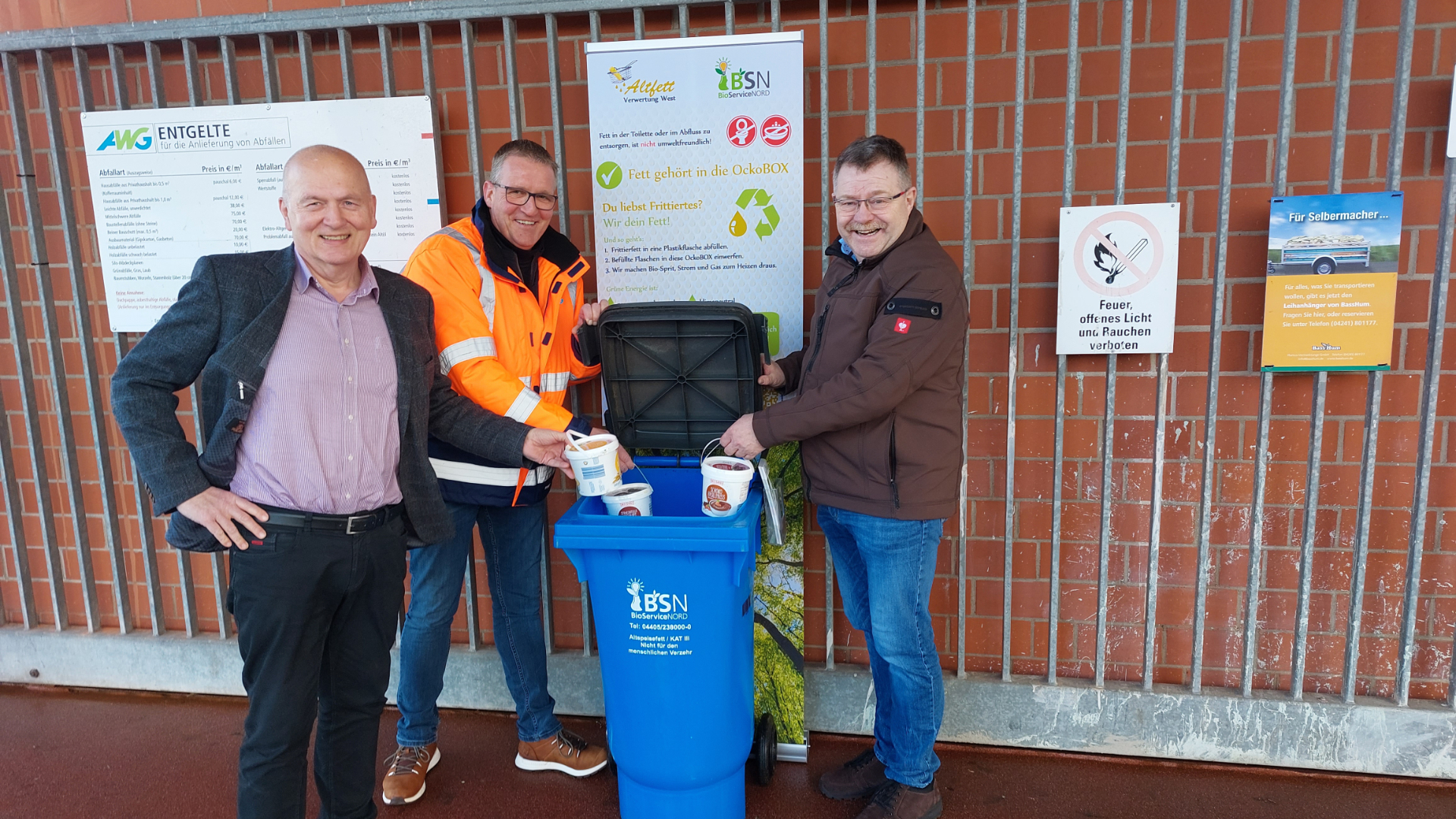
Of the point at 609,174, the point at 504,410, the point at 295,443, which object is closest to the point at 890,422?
the point at 504,410

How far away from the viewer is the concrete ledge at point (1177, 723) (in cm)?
254

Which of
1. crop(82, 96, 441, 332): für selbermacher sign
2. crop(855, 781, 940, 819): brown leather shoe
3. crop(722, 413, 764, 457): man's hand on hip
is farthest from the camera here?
crop(82, 96, 441, 332): für selbermacher sign

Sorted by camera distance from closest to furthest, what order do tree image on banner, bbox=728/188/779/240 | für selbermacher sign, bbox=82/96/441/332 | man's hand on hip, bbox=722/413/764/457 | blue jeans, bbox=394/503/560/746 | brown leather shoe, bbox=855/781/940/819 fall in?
man's hand on hip, bbox=722/413/764/457 → brown leather shoe, bbox=855/781/940/819 → blue jeans, bbox=394/503/560/746 → tree image on banner, bbox=728/188/779/240 → für selbermacher sign, bbox=82/96/441/332

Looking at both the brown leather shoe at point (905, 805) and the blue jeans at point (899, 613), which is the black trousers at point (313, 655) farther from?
the brown leather shoe at point (905, 805)

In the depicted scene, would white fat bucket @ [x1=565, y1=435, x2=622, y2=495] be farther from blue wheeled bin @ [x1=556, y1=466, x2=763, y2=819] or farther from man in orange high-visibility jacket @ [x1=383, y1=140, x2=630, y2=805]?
man in orange high-visibility jacket @ [x1=383, y1=140, x2=630, y2=805]

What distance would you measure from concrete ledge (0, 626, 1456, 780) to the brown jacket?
0.97m

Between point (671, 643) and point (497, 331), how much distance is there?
3.23 ft

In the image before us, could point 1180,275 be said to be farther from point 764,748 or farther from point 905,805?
point 764,748

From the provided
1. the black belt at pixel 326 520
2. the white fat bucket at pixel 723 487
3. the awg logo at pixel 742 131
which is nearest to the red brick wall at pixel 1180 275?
the awg logo at pixel 742 131

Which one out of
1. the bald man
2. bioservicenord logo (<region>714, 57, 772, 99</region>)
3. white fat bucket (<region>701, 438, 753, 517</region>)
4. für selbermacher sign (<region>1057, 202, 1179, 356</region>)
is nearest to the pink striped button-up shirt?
the bald man

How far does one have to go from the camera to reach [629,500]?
2105 mm

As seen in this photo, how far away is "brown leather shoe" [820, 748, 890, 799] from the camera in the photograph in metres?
2.51

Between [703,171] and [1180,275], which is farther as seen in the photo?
[703,171]

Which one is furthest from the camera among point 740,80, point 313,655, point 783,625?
point 783,625
